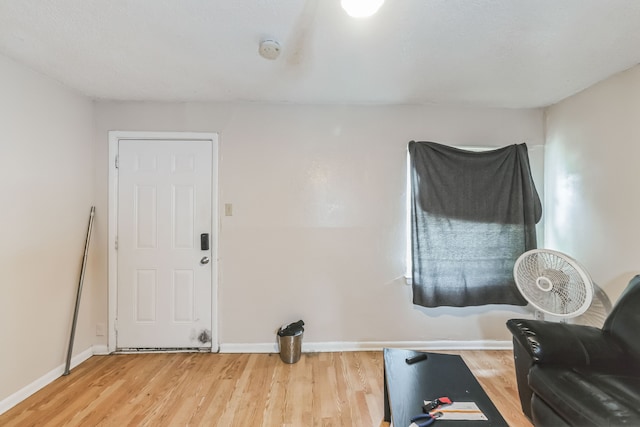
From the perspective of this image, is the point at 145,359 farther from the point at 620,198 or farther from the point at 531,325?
the point at 620,198

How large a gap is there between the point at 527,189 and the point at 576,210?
Answer: 1.27 ft

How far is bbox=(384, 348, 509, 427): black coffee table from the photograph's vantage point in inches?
49.3

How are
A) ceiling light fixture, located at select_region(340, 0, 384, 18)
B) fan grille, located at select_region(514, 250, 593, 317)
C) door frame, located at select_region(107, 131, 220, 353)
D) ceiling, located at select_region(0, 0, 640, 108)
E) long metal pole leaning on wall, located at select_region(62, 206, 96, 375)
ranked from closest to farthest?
1. ceiling light fixture, located at select_region(340, 0, 384, 18)
2. ceiling, located at select_region(0, 0, 640, 108)
3. fan grille, located at select_region(514, 250, 593, 317)
4. long metal pole leaning on wall, located at select_region(62, 206, 96, 375)
5. door frame, located at select_region(107, 131, 220, 353)

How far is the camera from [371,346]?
271 centimetres

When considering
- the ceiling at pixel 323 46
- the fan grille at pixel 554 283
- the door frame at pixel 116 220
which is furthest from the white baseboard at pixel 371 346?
the ceiling at pixel 323 46

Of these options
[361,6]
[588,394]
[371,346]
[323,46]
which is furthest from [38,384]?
[588,394]

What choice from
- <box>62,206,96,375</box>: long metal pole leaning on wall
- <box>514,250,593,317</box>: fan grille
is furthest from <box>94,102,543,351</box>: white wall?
<box>514,250,593,317</box>: fan grille

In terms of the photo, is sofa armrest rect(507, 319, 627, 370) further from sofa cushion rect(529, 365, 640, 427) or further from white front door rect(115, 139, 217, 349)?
white front door rect(115, 139, 217, 349)

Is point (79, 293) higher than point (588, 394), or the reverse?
point (79, 293)

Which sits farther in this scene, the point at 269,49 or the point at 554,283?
the point at 554,283

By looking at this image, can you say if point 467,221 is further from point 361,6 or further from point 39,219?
point 39,219

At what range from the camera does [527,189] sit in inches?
104

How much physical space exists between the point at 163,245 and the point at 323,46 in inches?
84.0

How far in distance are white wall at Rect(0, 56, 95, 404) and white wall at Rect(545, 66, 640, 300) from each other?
418 centimetres
